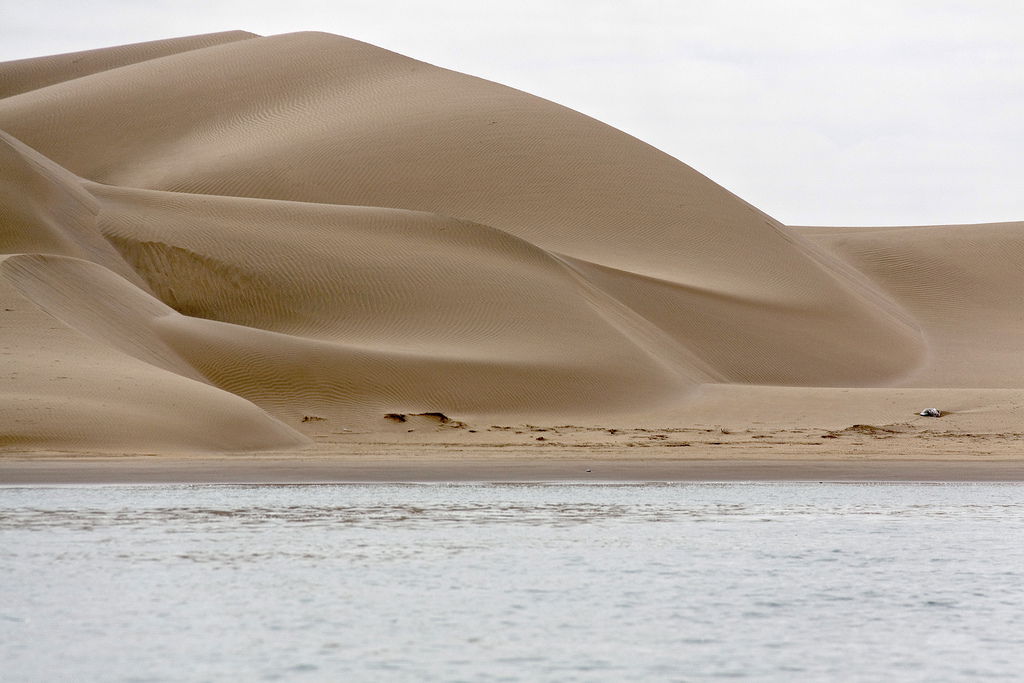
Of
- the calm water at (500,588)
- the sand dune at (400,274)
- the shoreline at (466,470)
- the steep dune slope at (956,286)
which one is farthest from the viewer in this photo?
the steep dune slope at (956,286)

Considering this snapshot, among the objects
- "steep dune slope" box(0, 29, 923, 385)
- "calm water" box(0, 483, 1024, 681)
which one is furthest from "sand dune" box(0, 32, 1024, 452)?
"calm water" box(0, 483, 1024, 681)

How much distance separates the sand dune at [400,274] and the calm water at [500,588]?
8.35 m

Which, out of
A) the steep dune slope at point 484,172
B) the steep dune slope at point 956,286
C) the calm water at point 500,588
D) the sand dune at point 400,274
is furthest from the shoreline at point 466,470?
the steep dune slope at point 956,286

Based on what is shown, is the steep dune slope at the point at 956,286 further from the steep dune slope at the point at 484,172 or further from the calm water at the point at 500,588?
the calm water at the point at 500,588

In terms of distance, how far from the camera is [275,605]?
1071cm

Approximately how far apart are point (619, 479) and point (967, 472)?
5712 mm

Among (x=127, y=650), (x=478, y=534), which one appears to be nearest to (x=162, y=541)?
(x=478, y=534)

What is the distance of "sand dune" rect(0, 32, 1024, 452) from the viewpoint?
100.0 ft

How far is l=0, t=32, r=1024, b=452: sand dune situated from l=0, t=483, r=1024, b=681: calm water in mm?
8346

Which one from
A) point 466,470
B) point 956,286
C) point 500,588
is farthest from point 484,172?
point 500,588

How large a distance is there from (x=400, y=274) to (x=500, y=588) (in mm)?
34182

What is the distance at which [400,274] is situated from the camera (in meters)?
45.3

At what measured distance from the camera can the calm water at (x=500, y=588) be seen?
29.2 ft

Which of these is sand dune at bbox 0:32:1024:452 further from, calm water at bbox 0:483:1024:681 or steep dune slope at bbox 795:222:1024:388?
calm water at bbox 0:483:1024:681
